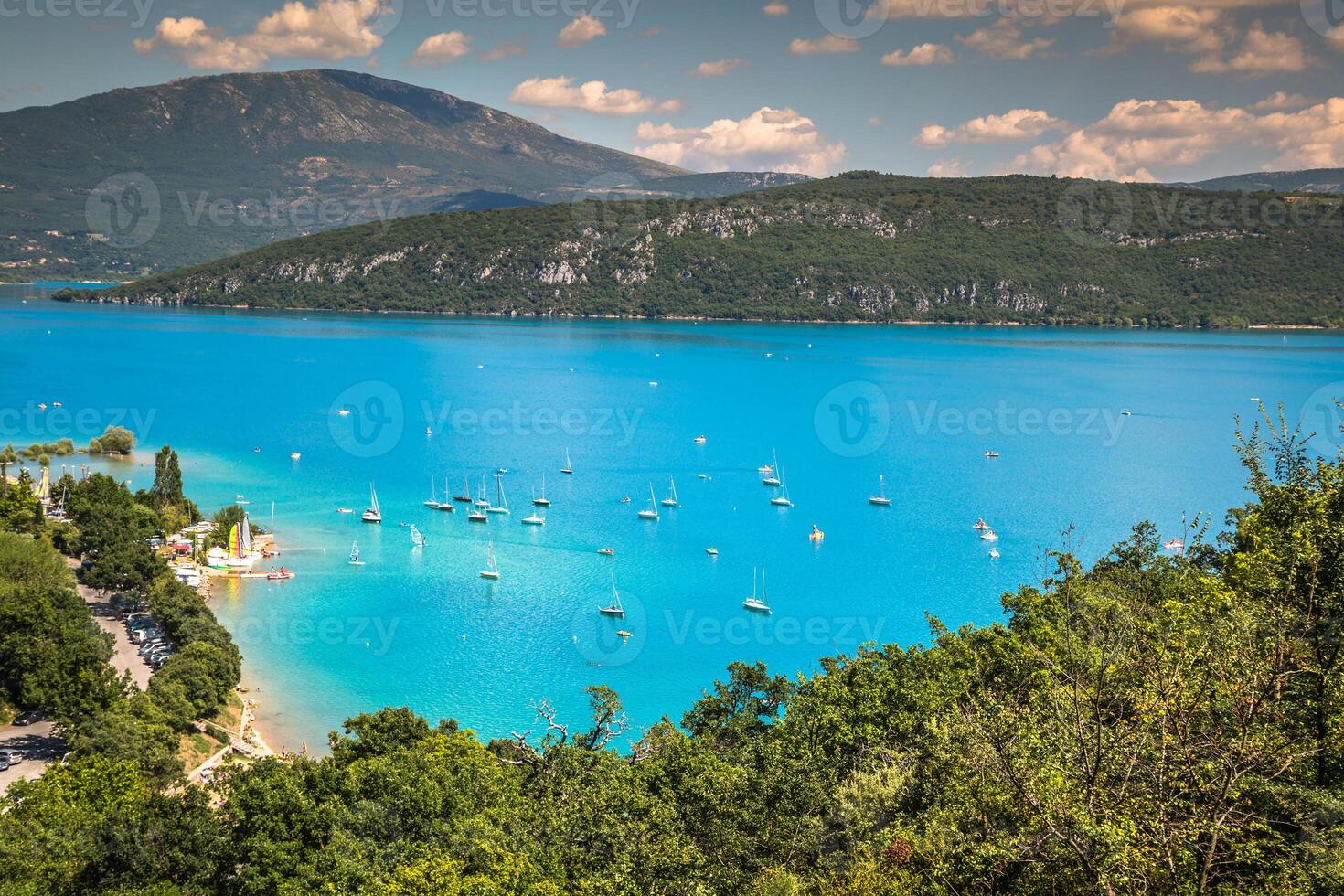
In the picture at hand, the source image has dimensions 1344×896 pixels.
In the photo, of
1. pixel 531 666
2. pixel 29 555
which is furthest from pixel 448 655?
pixel 29 555

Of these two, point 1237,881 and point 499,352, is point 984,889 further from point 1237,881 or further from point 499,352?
point 499,352

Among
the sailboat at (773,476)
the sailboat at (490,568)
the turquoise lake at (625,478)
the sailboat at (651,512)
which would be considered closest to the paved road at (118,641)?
the turquoise lake at (625,478)

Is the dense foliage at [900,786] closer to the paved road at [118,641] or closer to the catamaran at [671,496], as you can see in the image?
the paved road at [118,641]

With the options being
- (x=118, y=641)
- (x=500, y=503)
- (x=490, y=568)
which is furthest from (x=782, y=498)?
(x=118, y=641)

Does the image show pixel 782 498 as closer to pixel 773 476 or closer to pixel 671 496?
pixel 773 476

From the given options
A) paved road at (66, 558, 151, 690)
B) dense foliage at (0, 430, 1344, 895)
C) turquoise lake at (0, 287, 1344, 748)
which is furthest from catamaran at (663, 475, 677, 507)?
dense foliage at (0, 430, 1344, 895)
